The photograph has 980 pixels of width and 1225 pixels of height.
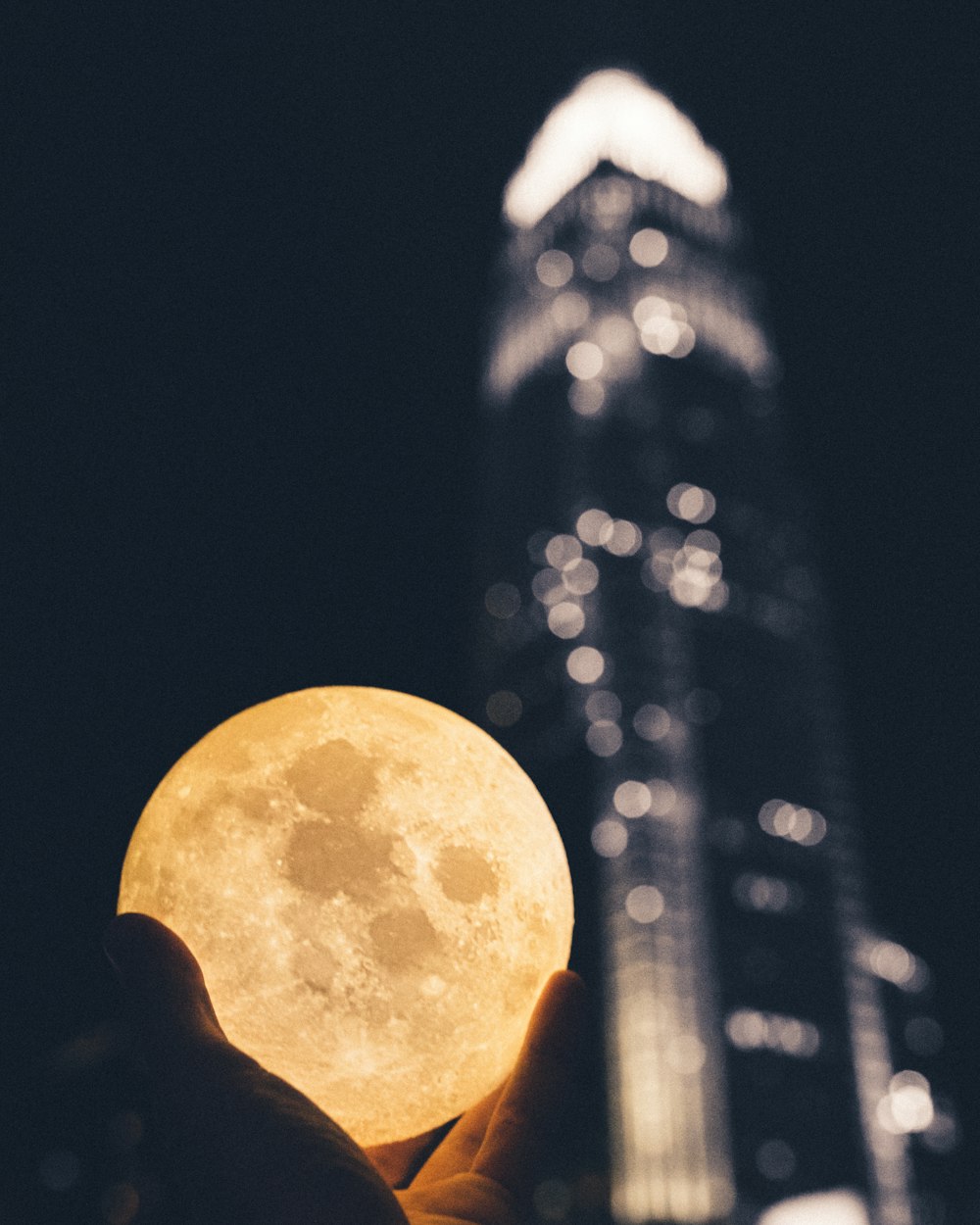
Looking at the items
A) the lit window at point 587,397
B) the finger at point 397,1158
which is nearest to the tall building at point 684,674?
the lit window at point 587,397

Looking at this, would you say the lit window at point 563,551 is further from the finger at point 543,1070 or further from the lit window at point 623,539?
the finger at point 543,1070

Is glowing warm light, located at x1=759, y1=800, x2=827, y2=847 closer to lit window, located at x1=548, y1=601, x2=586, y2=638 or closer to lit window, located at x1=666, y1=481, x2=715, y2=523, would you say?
lit window, located at x1=548, y1=601, x2=586, y2=638

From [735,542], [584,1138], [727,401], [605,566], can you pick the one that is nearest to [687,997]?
[584,1138]

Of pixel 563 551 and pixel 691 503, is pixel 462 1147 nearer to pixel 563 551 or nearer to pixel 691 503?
pixel 563 551

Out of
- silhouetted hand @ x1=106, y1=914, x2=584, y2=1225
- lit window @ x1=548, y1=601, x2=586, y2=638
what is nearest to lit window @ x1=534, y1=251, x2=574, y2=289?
lit window @ x1=548, y1=601, x2=586, y2=638

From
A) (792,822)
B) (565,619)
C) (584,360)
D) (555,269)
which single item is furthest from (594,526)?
(792,822)

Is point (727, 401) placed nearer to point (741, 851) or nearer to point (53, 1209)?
point (741, 851)
